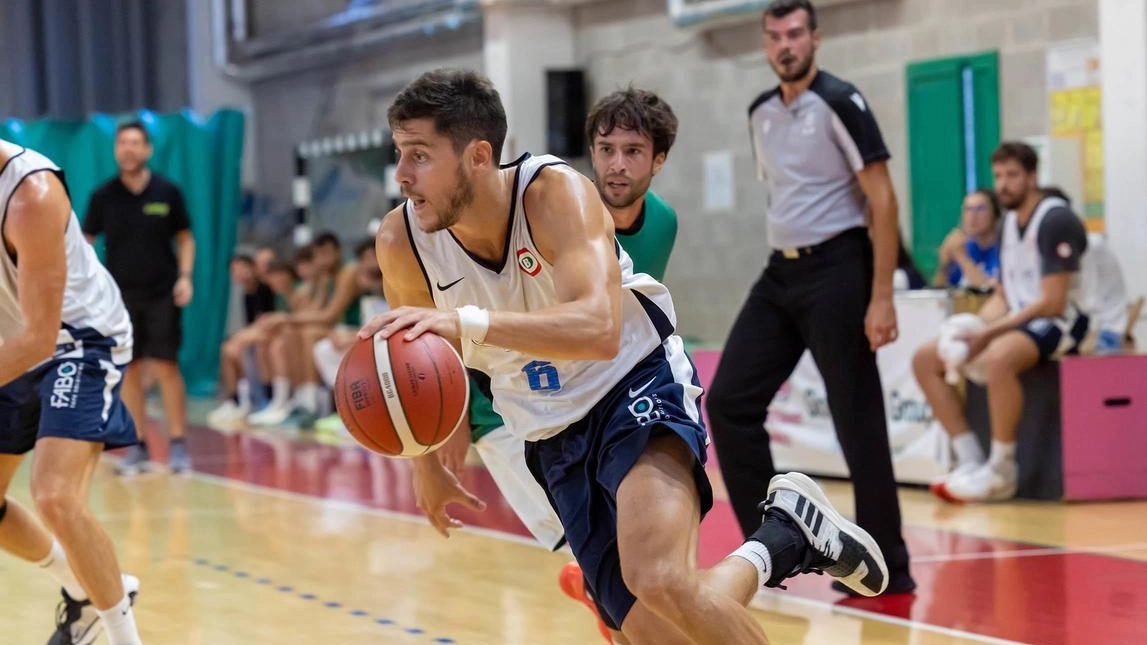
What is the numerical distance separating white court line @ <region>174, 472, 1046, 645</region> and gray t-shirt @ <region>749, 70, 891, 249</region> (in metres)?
1.20

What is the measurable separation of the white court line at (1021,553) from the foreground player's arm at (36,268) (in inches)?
131

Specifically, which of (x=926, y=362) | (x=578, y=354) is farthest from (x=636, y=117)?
(x=926, y=362)

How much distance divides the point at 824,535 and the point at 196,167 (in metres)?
11.8

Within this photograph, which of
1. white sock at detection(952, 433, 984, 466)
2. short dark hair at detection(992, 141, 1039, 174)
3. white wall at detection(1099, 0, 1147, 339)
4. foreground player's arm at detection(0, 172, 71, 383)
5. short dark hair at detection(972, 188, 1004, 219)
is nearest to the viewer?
foreground player's arm at detection(0, 172, 71, 383)

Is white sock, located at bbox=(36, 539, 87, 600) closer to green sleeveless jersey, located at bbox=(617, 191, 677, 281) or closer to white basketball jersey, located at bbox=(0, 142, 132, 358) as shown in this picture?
white basketball jersey, located at bbox=(0, 142, 132, 358)

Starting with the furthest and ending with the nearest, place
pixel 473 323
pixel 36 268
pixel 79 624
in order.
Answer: pixel 79 624, pixel 36 268, pixel 473 323

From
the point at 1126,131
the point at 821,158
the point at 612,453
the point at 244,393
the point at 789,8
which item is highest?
the point at 789,8

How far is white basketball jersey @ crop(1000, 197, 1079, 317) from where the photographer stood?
7.29 metres

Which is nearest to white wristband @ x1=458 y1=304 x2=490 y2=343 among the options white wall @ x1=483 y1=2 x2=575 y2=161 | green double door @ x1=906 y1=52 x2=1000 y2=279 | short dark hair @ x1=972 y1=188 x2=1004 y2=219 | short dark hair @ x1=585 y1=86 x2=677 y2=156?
short dark hair @ x1=585 y1=86 x2=677 y2=156

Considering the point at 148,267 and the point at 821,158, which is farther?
the point at 148,267

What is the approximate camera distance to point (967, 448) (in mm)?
7375

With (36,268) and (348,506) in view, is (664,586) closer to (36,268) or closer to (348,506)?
(36,268)

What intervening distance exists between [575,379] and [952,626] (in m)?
1.88

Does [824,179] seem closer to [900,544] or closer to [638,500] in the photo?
[900,544]
